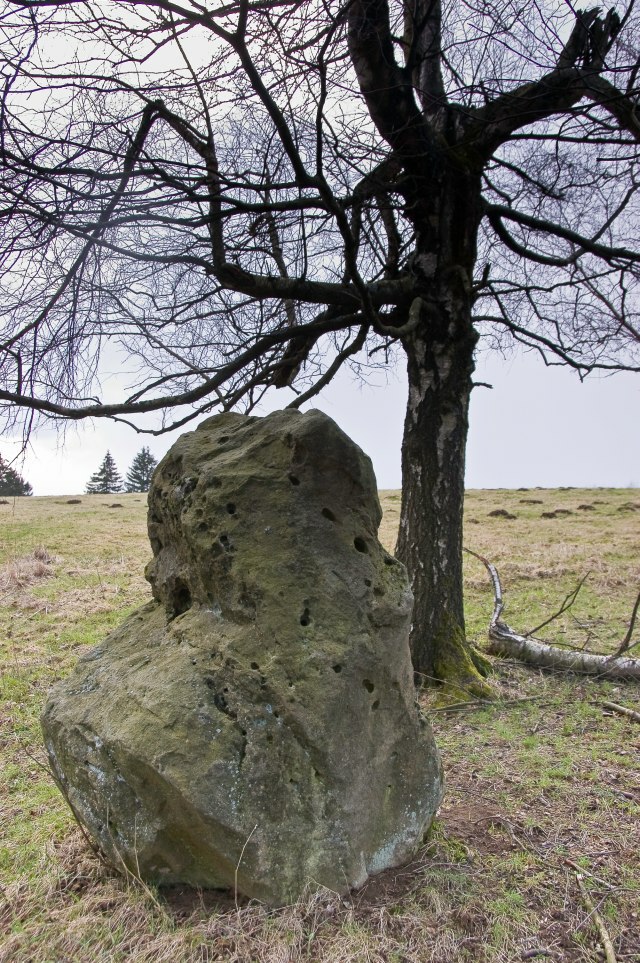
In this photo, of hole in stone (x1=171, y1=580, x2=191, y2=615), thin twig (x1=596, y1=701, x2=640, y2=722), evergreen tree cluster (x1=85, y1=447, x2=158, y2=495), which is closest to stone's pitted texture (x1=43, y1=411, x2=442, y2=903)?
hole in stone (x1=171, y1=580, x2=191, y2=615)

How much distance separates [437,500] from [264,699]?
11.0ft

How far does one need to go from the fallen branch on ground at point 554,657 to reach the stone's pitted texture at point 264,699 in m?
3.61

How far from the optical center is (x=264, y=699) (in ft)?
9.26

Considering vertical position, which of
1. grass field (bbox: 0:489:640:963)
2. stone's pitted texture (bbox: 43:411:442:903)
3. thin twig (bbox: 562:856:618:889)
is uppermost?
stone's pitted texture (bbox: 43:411:442:903)

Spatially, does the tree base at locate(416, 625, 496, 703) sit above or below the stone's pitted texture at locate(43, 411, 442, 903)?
below

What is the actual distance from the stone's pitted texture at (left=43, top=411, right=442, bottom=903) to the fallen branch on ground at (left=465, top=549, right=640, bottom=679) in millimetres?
3611

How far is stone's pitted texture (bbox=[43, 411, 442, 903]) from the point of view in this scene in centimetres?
266

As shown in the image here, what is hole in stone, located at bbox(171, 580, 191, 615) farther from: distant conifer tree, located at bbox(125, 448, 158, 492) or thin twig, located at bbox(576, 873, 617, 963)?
distant conifer tree, located at bbox(125, 448, 158, 492)

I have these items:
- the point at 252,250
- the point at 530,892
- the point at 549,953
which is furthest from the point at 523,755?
the point at 252,250

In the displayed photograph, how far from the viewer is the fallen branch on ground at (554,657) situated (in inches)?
239

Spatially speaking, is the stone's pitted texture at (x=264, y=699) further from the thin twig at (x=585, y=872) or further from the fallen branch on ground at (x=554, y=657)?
the fallen branch on ground at (x=554, y=657)

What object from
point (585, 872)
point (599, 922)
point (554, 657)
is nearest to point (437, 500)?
point (554, 657)

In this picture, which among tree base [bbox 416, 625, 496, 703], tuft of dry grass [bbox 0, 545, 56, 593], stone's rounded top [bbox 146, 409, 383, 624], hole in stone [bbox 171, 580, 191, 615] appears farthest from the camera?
tuft of dry grass [bbox 0, 545, 56, 593]

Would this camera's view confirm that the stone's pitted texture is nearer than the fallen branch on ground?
Yes
